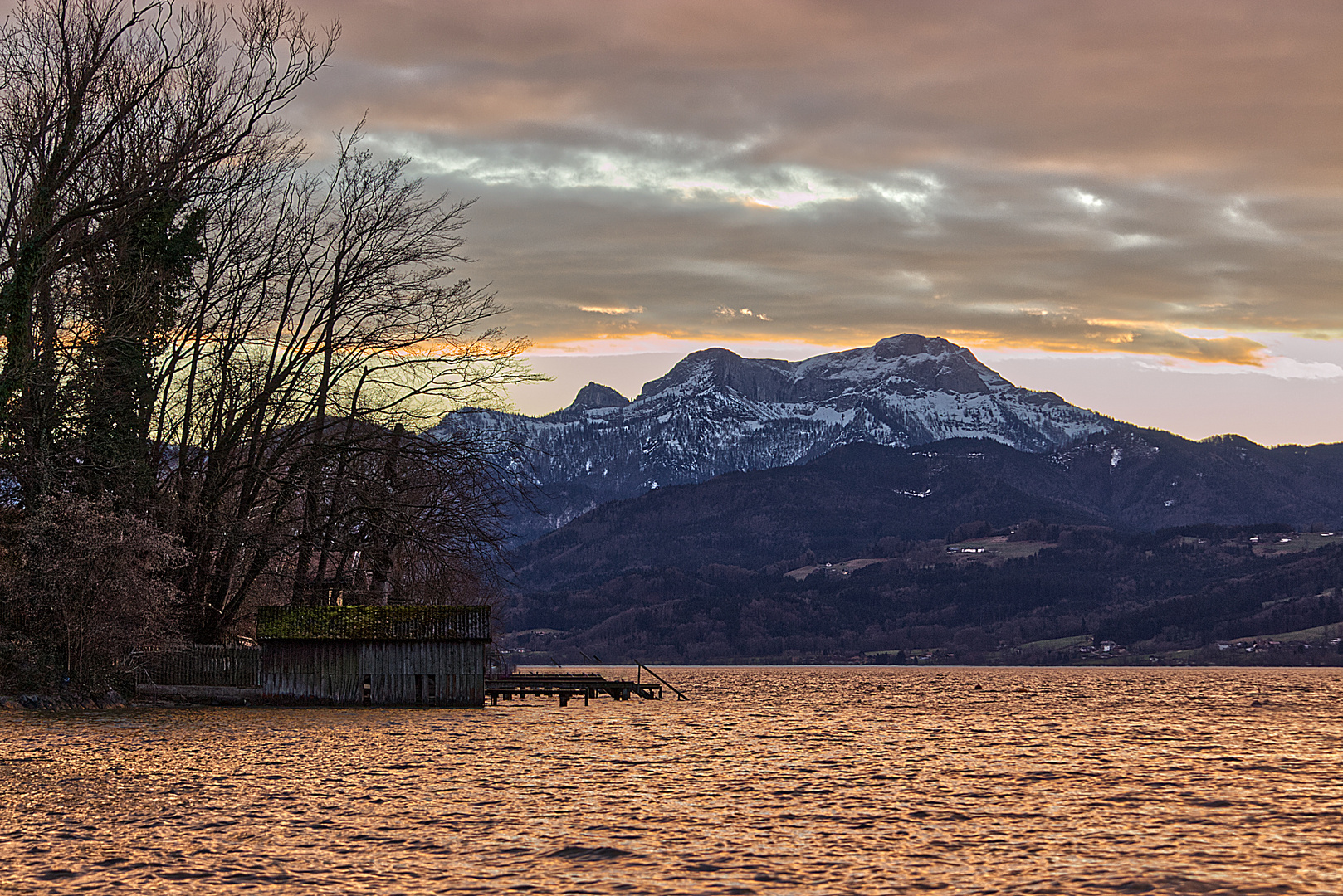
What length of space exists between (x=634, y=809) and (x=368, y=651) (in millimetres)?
32109

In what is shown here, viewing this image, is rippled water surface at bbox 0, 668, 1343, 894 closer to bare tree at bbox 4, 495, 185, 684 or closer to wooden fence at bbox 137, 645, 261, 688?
wooden fence at bbox 137, 645, 261, 688

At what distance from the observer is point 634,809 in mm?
27219

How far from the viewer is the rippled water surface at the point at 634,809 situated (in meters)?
18.8

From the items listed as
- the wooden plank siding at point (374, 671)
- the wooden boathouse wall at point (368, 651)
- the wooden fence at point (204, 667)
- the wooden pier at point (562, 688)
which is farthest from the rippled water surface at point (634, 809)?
the wooden pier at point (562, 688)

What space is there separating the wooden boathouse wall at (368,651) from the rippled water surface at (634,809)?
116 inches

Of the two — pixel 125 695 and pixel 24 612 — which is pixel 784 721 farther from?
pixel 24 612

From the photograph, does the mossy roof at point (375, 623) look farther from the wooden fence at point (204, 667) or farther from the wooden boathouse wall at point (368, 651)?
the wooden fence at point (204, 667)

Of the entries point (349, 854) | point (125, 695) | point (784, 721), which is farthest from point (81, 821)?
point (784, 721)

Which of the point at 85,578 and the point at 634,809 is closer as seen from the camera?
the point at 634,809

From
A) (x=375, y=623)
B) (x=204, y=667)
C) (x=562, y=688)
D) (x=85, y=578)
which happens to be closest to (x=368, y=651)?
(x=375, y=623)

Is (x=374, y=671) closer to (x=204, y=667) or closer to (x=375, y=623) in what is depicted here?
(x=375, y=623)

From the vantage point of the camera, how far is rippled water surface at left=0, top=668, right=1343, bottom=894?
18.8 metres

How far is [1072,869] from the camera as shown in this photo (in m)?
19.3

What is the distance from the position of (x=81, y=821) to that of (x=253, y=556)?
33.1m
